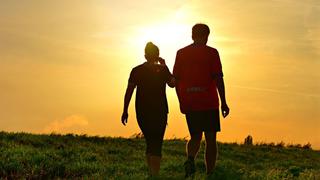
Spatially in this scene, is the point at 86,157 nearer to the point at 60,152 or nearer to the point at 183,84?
the point at 60,152

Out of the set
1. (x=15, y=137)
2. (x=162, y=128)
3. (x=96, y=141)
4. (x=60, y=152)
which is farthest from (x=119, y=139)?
(x=162, y=128)

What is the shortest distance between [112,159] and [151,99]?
20.3ft

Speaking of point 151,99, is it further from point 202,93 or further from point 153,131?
point 202,93

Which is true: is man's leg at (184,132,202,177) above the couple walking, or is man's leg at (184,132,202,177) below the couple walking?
below

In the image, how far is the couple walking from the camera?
10.7 m

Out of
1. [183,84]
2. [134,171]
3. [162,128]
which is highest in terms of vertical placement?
[183,84]

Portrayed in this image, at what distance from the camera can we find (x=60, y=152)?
16.6 meters

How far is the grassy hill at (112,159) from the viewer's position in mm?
12582

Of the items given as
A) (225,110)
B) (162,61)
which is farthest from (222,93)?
(162,61)

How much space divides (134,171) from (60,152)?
3465 millimetres

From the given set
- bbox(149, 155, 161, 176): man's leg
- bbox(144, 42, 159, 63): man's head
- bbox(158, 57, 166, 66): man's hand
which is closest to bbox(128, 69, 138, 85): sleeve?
bbox(144, 42, 159, 63): man's head

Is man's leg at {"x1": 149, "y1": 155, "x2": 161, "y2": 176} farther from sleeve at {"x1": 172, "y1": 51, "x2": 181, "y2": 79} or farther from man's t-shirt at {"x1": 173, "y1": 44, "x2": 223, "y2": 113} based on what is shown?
sleeve at {"x1": 172, "y1": 51, "x2": 181, "y2": 79}

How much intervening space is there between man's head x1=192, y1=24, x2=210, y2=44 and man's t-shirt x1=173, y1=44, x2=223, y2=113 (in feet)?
0.39

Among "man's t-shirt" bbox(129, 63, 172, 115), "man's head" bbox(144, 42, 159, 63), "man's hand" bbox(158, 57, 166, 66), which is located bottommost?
"man's t-shirt" bbox(129, 63, 172, 115)
